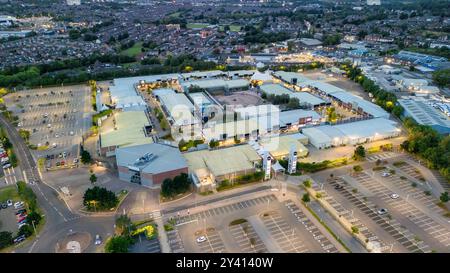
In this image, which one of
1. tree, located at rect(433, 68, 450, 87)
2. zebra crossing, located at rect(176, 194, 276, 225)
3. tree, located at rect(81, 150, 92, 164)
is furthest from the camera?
tree, located at rect(433, 68, 450, 87)

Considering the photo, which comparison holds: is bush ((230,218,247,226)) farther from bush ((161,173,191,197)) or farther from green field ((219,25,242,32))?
green field ((219,25,242,32))

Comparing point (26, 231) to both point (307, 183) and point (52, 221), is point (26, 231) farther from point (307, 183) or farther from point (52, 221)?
point (307, 183)

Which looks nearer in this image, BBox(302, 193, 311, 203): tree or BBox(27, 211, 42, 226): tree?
BBox(27, 211, 42, 226): tree

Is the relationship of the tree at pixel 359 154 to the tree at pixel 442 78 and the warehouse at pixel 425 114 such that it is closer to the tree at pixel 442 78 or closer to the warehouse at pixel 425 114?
the warehouse at pixel 425 114

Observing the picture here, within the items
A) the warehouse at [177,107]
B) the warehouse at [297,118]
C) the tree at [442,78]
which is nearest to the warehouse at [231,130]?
the warehouse at [177,107]

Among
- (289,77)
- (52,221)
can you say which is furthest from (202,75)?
(52,221)

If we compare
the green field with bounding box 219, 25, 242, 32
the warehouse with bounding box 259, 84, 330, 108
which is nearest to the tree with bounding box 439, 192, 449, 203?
the warehouse with bounding box 259, 84, 330, 108
